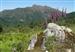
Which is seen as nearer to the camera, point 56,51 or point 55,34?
point 56,51

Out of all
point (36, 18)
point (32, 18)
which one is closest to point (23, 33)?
point (36, 18)

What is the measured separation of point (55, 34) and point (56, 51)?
1.97 feet

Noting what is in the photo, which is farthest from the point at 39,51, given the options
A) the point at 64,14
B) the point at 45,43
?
the point at 64,14

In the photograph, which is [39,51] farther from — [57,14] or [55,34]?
[57,14]

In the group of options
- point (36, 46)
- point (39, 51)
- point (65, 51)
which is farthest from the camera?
point (36, 46)

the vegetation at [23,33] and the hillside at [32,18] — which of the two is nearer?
the vegetation at [23,33]

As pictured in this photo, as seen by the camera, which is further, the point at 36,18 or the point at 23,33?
the point at 36,18

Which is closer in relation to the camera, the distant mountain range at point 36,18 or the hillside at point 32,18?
the distant mountain range at point 36,18

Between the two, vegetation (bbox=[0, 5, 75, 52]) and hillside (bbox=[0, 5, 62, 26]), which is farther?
hillside (bbox=[0, 5, 62, 26])

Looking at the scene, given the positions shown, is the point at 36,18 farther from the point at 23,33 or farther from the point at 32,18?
the point at 23,33

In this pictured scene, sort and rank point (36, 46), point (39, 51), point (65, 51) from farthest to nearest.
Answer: point (36, 46) < point (39, 51) < point (65, 51)

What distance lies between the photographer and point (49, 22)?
6.62m

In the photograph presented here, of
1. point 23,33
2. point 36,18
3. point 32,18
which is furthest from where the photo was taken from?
point 32,18

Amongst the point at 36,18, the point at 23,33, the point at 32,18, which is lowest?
the point at 32,18
